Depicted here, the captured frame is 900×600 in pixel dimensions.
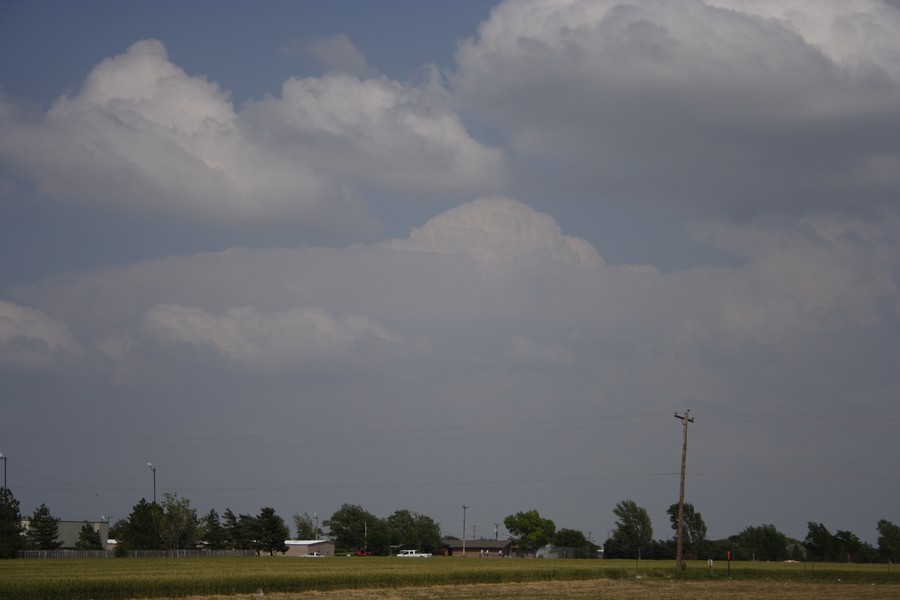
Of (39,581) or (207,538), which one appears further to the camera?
(207,538)

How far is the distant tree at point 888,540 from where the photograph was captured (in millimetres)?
171225

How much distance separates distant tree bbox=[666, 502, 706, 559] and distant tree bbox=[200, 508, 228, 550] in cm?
Answer: 7853

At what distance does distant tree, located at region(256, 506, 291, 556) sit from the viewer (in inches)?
6294

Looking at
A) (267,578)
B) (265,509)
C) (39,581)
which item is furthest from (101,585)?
(265,509)

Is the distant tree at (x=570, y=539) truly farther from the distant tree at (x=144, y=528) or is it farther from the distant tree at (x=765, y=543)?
the distant tree at (x=144, y=528)

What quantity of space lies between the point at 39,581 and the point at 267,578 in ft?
45.1

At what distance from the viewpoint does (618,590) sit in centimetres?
6328

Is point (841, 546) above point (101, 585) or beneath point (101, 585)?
beneath

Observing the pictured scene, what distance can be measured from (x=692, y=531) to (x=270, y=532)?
76.7m

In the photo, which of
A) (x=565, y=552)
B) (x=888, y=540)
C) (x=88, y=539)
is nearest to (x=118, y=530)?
(x=88, y=539)

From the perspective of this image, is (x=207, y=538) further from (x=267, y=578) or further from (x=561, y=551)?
(x=267, y=578)

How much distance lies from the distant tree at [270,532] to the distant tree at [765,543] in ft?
270

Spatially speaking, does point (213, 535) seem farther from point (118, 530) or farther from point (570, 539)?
point (570, 539)

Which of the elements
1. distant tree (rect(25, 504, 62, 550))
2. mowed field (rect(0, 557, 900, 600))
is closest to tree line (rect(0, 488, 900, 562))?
distant tree (rect(25, 504, 62, 550))
